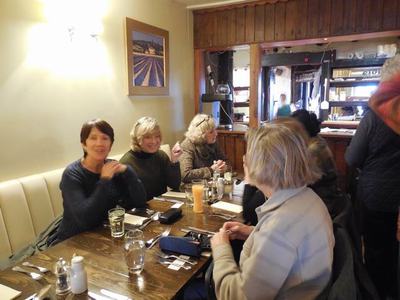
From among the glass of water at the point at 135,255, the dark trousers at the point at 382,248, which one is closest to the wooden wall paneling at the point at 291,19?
the dark trousers at the point at 382,248

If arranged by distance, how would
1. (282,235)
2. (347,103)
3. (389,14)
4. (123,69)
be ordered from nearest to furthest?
(282,235) < (123,69) < (389,14) < (347,103)

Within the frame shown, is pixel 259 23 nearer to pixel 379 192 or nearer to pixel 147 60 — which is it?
pixel 147 60

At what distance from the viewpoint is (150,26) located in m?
3.29

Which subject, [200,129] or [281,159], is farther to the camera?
[200,129]

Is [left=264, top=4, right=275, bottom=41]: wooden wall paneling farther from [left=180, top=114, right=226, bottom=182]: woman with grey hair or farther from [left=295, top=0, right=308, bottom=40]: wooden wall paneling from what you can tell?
[left=180, top=114, right=226, bottom=182]: woman with grey hair

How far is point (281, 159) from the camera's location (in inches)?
39.4

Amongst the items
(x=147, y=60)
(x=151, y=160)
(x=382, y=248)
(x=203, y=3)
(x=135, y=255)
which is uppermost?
(x=203, y=3)

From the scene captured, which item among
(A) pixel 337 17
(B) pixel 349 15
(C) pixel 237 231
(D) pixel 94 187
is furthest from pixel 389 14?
(D) pixel 94 187

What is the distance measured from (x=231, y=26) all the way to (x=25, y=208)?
304cm

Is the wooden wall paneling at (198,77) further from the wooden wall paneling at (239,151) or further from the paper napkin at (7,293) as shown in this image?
the paper napkin at (7,293)

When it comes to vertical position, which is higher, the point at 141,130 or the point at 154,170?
the point at 141,130

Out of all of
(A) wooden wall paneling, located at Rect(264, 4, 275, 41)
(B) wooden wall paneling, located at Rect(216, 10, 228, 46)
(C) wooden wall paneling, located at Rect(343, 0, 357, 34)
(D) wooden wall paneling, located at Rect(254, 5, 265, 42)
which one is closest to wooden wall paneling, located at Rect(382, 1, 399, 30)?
(C) wooden wall paneling, located at Rect(343, 0, 357, 34)

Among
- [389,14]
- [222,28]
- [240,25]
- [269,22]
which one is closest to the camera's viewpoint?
[389,14]

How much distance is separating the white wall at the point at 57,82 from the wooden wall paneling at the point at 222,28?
33.3 inches
